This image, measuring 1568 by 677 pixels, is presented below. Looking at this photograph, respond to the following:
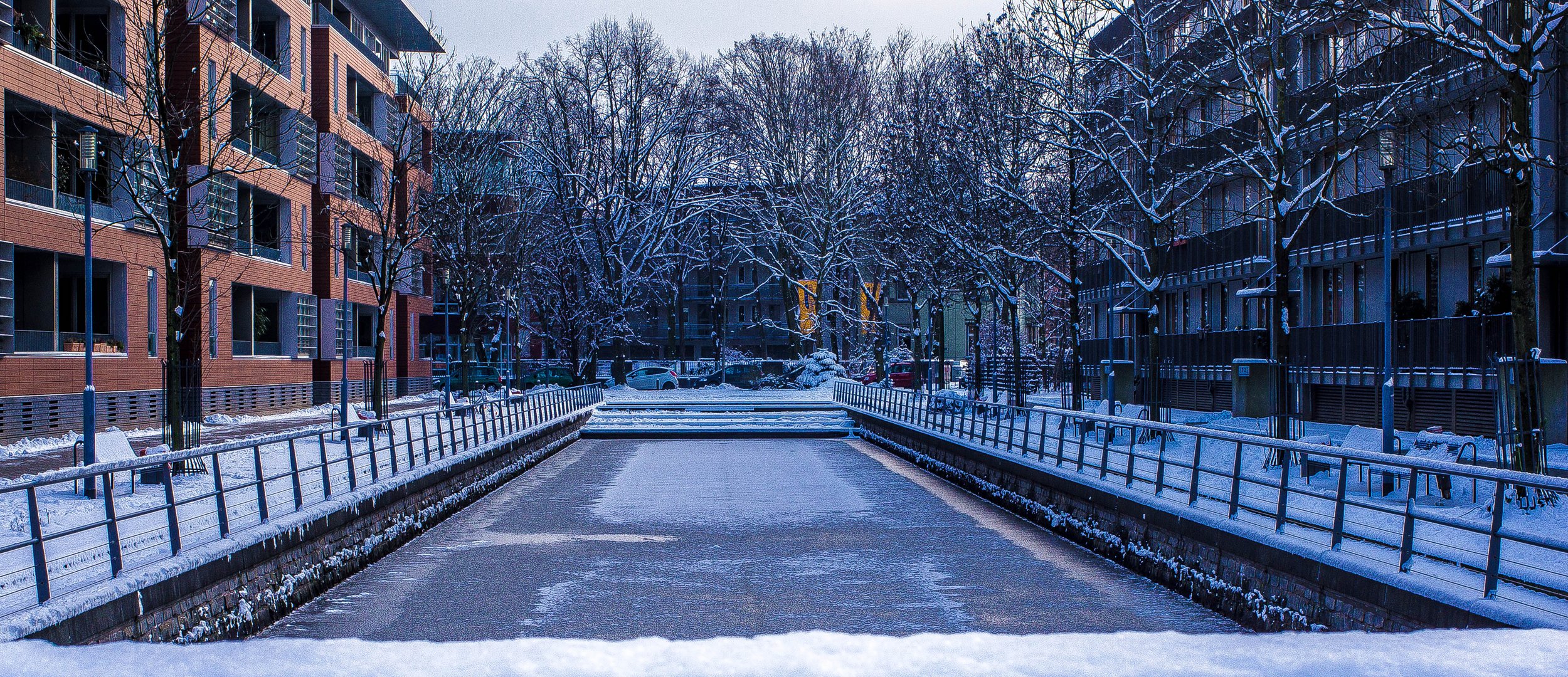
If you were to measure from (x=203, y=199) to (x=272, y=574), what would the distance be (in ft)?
59.2

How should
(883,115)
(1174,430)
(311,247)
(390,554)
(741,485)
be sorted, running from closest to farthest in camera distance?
(1174,430)
(390,554)
(741,485)
(311,247)
(883,115)

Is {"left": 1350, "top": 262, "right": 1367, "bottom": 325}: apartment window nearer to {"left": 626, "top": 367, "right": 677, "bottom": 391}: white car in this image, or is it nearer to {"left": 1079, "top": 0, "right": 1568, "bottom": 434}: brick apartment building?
{"left": 1079, "top": 0, "right": 1568, "bottom": 434}: brick apartment building

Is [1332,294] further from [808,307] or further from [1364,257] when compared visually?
[808,307]

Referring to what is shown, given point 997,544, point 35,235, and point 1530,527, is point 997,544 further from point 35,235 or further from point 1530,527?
point 35,235

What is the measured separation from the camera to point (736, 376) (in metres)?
71.2

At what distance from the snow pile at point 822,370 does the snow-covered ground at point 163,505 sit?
3725 cm

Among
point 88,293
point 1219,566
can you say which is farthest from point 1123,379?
point 1219,566

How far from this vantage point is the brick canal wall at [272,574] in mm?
9852

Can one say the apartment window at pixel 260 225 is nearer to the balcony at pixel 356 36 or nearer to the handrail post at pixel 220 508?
the balcony at pixel 356 36

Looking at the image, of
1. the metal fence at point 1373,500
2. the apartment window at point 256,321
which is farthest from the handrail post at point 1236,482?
the apartment window at point 256,321

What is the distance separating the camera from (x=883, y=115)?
61562mm

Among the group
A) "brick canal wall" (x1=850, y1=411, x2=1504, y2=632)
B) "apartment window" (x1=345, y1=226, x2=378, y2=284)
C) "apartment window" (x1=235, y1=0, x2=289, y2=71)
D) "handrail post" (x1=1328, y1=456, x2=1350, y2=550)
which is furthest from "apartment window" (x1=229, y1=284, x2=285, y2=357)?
"handrail post" (x1=1328, y1=456, x2=1350, y2=550)

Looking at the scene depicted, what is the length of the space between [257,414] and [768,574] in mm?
32841

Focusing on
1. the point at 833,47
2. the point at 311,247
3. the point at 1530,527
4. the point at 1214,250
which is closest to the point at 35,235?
the point at 311,247
